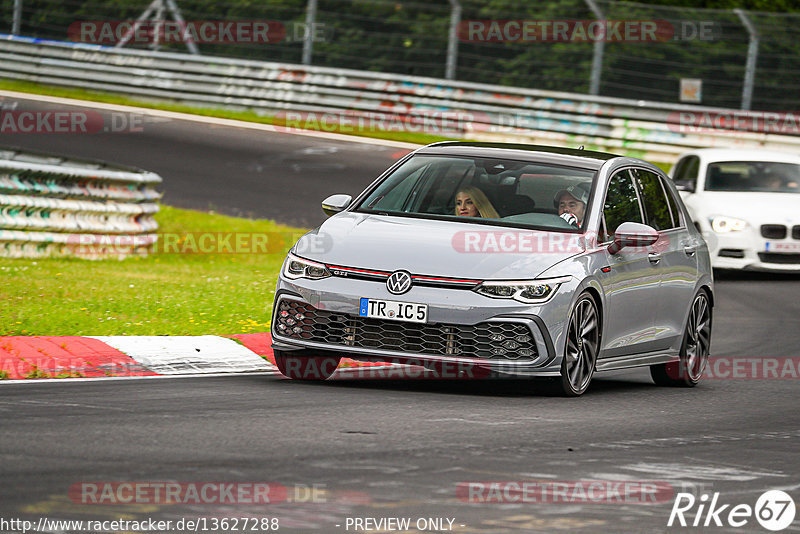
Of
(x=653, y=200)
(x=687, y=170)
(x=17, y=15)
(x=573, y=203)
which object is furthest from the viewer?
(x=17, y=15)

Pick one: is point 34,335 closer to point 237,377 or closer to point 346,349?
point 237,377

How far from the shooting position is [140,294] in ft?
45.1

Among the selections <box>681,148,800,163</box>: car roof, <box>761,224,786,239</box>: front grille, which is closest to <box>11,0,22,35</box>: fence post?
<box>681,148,800,163</box>: car roof

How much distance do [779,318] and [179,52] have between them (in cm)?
1899

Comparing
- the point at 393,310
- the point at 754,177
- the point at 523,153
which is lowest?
the point at 393,310

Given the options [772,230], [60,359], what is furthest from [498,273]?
[772,230]

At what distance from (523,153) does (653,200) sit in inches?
45.6

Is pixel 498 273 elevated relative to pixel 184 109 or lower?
lower

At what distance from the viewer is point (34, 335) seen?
36.3 feet

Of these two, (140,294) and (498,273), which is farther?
(140,294)

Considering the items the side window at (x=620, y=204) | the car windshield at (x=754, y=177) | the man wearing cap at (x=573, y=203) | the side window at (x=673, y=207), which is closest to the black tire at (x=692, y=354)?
the side window at (x=673, y=207)

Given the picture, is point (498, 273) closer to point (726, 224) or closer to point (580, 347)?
point (580, 347)

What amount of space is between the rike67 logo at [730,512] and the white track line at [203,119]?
75.8ft

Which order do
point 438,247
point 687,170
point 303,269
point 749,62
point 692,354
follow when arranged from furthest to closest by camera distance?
point 749,62, point 687,170, point 692,354, point 303,269, point 438,247
